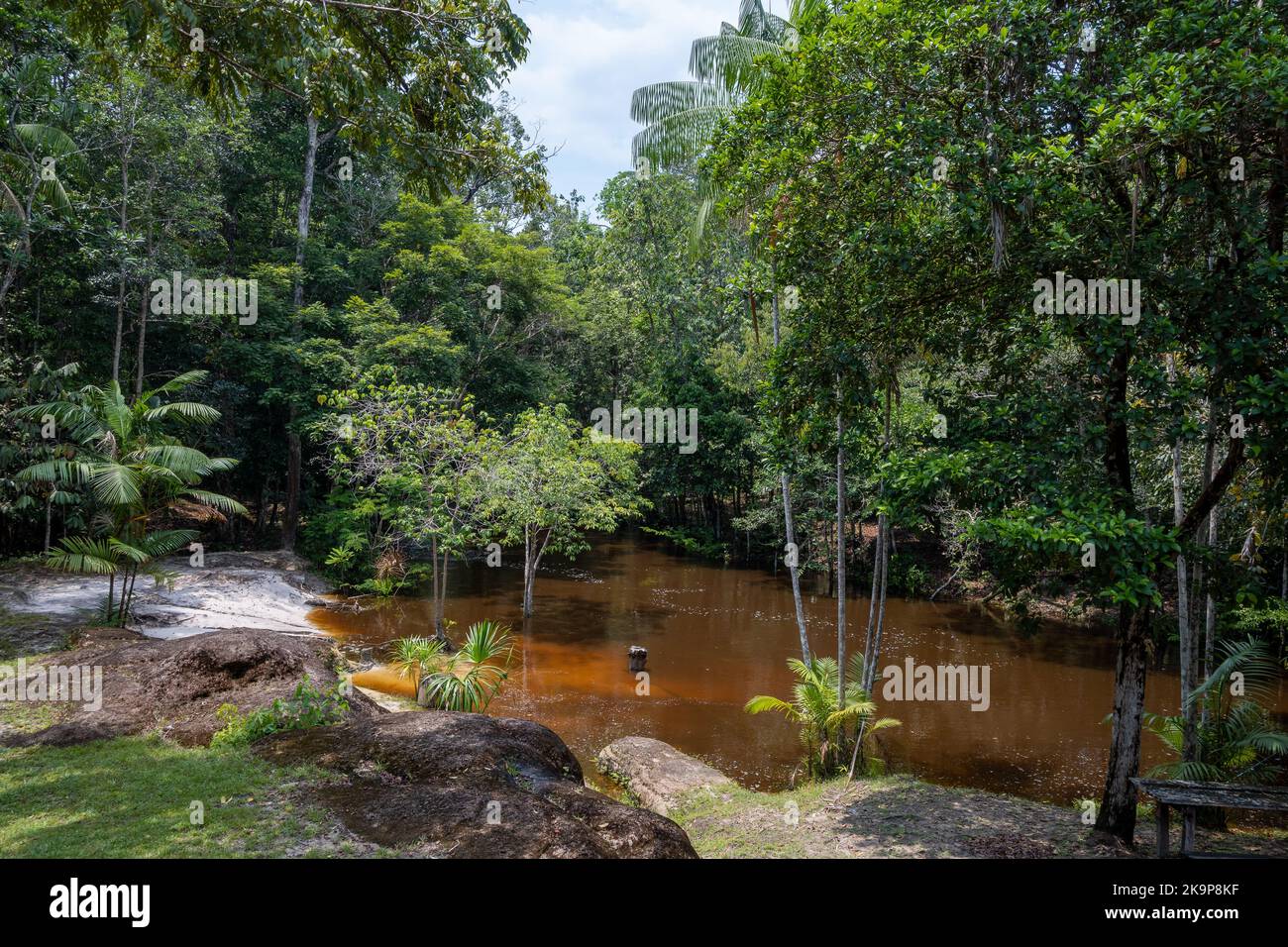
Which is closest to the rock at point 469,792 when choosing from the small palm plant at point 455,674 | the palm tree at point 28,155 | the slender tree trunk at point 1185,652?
the small palm plant at point 455,674

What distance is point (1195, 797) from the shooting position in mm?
5746

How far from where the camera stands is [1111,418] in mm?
6012

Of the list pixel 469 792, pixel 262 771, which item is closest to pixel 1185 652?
pixel 469 792

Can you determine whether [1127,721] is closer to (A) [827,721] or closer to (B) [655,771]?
(A) [827,721]

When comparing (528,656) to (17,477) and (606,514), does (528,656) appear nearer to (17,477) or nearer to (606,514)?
(606,514)

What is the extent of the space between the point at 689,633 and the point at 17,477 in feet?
44.3

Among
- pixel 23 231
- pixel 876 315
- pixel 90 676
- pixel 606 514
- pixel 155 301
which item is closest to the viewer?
pixel 876 315

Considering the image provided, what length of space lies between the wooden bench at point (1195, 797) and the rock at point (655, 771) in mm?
4540

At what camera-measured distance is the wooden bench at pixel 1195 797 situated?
5645 millimetres

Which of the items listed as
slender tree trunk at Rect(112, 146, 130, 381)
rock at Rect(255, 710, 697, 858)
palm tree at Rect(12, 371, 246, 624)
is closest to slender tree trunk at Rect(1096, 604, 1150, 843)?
rock at Rect(255, 710, 697, 858)

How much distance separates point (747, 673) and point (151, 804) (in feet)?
37.0

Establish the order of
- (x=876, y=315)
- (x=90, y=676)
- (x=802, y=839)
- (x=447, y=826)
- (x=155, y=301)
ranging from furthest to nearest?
1. (x=155, y=301)
2. (x=90, y=676)
3. (x=876, y=315)
4. (x=802, y=839)
5. (x=447, y=826)

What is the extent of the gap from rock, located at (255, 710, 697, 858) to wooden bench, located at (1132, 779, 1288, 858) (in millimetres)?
3763
